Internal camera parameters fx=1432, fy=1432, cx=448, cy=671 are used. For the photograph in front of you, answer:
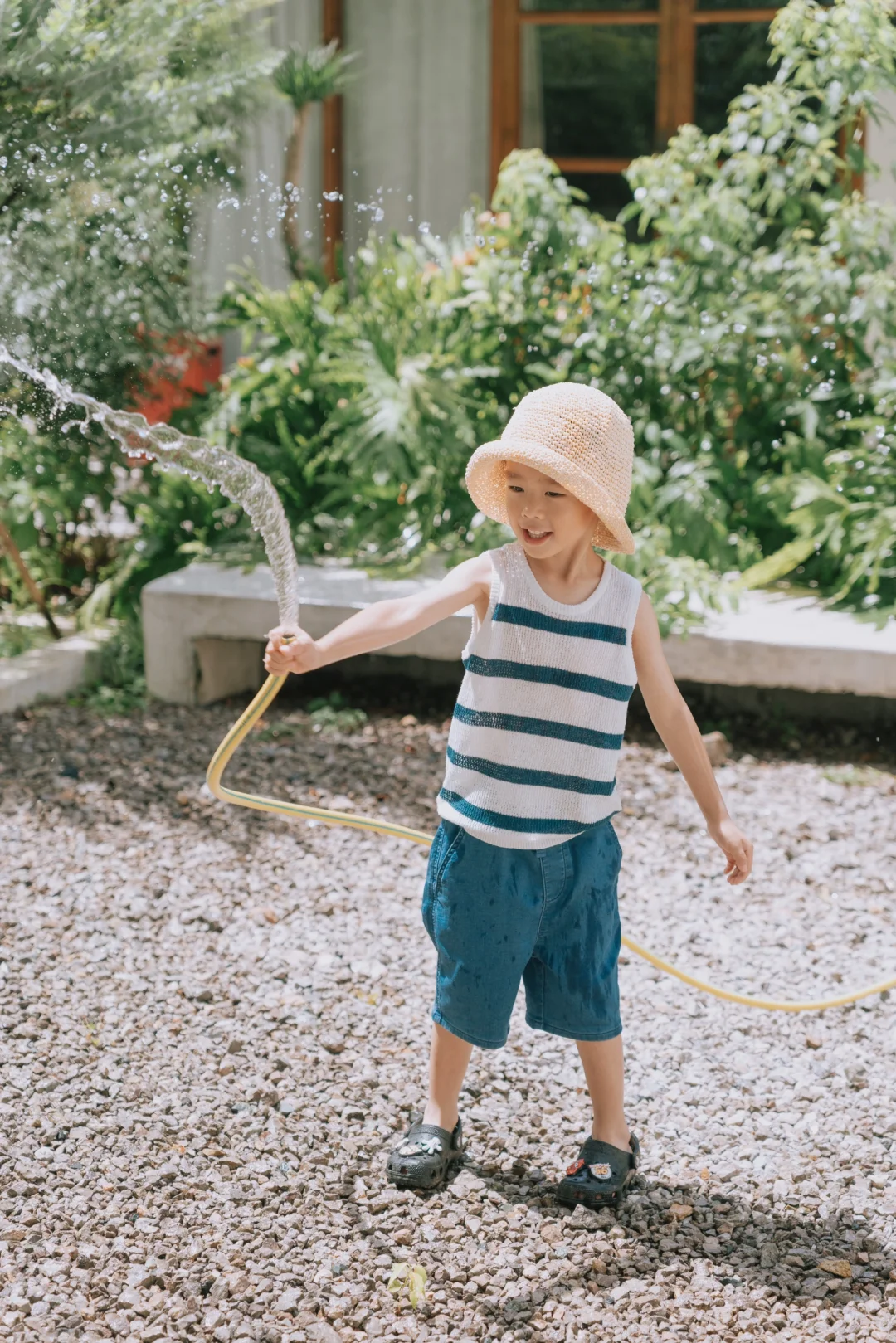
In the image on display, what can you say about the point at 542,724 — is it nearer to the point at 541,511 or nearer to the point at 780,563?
the point at 541,511

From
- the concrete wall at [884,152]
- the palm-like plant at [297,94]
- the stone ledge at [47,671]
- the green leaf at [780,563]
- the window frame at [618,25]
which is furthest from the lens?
the window frame at [618,25]

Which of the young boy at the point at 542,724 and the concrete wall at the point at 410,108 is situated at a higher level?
the concrete wall at the point at 410,108

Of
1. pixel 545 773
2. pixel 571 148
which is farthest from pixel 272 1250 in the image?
pixel 571 148

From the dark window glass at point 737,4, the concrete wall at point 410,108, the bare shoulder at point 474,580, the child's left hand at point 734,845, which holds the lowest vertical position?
the child's left hand at point 734,845

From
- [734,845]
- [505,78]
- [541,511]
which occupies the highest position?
[505,78]

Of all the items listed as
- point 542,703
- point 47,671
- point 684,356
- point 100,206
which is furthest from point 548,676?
point 47,671

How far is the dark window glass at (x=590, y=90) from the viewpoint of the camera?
20.5 ft

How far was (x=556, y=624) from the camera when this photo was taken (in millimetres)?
1999

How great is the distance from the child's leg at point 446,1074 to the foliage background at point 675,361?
2.28 meters

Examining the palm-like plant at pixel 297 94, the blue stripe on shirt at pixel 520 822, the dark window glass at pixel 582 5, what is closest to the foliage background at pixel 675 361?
the palm-like plant at pixel 297 94

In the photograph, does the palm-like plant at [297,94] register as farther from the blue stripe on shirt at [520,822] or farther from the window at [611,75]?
the blue stripe on shirt at [520,822]

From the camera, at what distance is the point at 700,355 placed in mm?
4496

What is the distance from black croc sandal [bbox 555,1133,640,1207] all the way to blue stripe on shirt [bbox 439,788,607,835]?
531mm

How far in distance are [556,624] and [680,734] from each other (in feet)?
0.84
